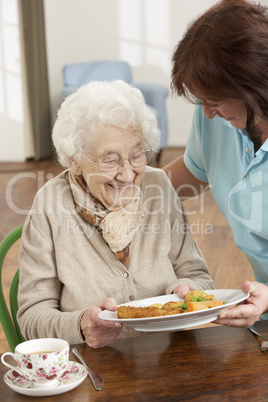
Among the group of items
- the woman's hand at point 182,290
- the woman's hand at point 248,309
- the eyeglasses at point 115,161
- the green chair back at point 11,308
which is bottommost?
the green chair back at point 11,308

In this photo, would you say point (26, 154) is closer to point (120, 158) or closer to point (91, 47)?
point (91, 47)

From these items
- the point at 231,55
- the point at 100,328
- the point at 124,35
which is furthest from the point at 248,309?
the point at 124,35

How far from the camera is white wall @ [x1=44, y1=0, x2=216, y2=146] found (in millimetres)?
7941

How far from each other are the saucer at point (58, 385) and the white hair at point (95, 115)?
2.07 feet

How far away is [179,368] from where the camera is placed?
109cm

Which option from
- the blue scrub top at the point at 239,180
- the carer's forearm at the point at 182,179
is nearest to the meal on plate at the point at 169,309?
the blue scrub top at the point at 239,180

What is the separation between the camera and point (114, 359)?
1.14m

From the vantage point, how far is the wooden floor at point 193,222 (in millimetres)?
3525

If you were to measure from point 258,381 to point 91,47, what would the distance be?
25.1ft

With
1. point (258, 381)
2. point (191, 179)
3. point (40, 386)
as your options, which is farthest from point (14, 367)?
point (191, 179)

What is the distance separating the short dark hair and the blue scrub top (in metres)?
0.27

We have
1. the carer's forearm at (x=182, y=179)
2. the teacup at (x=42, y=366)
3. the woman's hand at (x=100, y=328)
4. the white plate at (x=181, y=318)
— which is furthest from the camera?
the carer's forearm at (x=182, y=179)

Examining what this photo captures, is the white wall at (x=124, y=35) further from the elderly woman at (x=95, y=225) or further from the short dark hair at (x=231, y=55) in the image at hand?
the short dark hair at (x=231, y=55)

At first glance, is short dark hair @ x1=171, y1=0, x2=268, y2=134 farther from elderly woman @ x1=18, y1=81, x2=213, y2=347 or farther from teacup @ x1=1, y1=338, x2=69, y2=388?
teacup @ x1=1, y1=338, x2=69, y2=388
